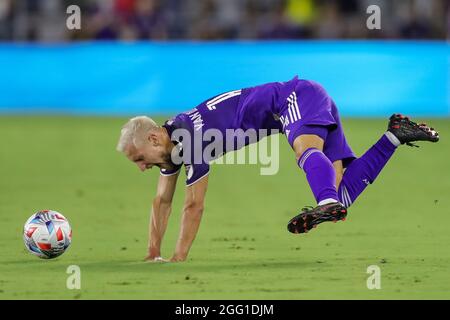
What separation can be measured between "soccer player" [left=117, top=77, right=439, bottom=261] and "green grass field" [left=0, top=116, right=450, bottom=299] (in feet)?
1.81

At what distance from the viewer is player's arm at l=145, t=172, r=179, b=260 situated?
9.48 meters

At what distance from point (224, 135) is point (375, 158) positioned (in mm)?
1602

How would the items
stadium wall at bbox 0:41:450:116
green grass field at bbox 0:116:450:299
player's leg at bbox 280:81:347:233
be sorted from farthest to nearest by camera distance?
1. stadium wall at bbox 0:41:450:116
2. player's leg at bbox 280:81:347:233
3. green grass field at bbox 0:116:450:299

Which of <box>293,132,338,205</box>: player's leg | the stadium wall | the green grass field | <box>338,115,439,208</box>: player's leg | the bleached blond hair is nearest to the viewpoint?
the green grass field

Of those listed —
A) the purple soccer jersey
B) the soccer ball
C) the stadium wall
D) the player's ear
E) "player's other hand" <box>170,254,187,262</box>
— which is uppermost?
the stadium wall

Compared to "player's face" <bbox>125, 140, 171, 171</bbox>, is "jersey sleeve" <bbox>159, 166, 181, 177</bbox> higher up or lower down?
lower down

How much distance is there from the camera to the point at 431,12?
25.9 m

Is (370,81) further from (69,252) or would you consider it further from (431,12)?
(69,252)

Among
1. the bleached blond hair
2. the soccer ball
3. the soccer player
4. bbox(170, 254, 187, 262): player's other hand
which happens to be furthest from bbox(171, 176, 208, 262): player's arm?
the soccer ball

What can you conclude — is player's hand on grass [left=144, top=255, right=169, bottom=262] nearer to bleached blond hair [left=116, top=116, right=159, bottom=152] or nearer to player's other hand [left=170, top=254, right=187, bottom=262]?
player's other hand [left=170, top=254, right=187, bottom=262]

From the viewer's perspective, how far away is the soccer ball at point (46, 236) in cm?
947

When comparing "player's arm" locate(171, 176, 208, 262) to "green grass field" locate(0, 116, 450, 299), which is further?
"player's arm" locate(171, 176, 208, 262)

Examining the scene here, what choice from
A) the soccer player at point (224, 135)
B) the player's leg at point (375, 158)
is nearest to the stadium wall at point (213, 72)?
the player's leg at point (375, 158)

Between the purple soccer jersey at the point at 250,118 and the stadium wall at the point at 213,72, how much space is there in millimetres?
13188
